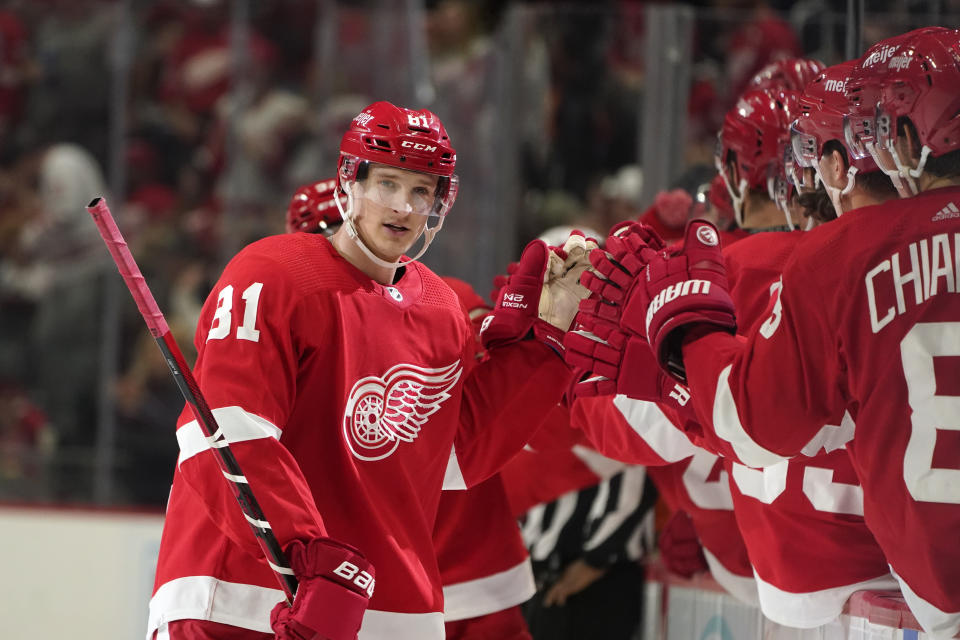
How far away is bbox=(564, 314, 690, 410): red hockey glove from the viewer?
195cm

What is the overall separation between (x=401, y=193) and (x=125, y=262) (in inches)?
19.5

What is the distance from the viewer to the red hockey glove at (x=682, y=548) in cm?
305

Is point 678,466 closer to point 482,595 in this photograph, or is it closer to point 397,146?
point 482,595

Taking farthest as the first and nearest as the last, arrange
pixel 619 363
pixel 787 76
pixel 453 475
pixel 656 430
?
pixel 787 76 < pixel 656 430 < pixel 453 475 < pixel 619 363

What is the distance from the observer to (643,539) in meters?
3.38

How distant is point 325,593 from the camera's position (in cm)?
181

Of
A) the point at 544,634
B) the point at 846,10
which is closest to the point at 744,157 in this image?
the point at 846,10

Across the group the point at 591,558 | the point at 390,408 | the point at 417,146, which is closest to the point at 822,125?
the point at 417,146

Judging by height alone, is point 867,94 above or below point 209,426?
above

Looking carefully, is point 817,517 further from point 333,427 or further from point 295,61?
point 295,61

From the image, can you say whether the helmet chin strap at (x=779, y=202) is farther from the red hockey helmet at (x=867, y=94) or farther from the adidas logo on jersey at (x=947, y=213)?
the adidas logo on jersey at (x=947, y=213)

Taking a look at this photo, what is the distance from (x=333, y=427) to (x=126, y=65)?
3.50 metres

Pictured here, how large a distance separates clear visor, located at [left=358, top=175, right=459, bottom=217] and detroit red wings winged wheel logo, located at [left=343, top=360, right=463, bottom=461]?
0.28 meters

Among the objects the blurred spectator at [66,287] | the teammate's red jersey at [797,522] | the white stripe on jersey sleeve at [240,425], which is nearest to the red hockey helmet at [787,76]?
the teammate's red jersey at [797,522]
